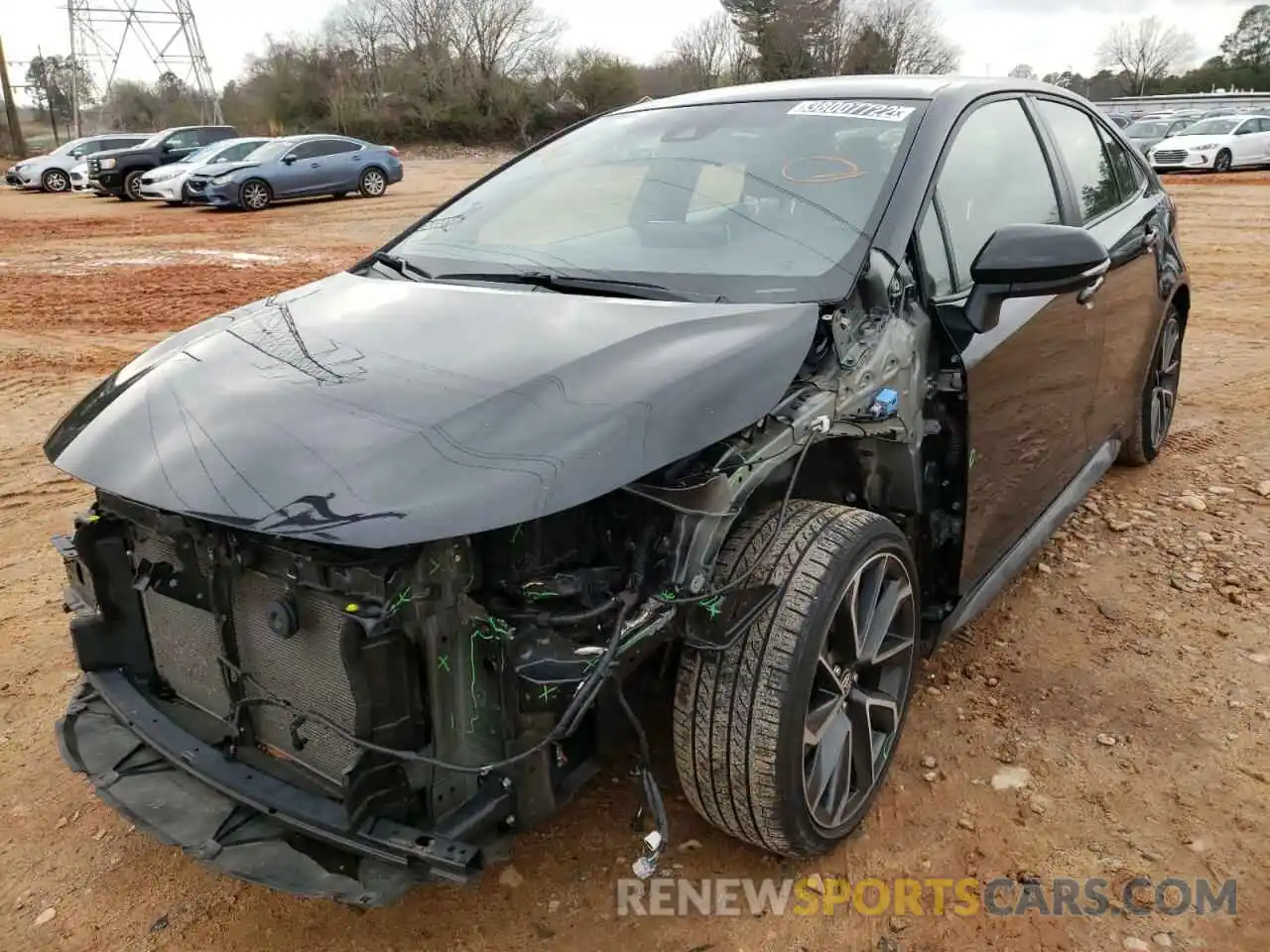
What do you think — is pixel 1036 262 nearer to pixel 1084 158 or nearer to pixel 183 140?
pixel 1084 158

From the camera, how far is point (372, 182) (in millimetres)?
20234

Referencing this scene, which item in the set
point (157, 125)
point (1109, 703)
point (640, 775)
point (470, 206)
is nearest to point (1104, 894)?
point (1109, 703)

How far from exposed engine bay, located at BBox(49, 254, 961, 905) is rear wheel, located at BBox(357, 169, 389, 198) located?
749 inches

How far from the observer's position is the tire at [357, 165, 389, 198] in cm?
1997

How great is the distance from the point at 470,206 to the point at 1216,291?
8182 mm

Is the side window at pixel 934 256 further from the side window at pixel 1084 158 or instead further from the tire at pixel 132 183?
the tire at pixel 132 183

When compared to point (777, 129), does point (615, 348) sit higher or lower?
lower

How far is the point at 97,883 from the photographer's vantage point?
2389 mm

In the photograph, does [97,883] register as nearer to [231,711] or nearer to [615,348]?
[231,711]

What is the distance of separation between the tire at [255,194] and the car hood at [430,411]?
1733 cm

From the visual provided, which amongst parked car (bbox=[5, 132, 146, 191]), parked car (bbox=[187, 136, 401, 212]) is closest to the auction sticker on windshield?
parked car (bbox=[187, 136, 401, 212])

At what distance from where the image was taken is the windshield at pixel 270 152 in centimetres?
1869

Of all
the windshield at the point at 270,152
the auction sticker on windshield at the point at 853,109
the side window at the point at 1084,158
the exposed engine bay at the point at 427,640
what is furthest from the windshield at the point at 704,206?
the windshield at the point at 270,152

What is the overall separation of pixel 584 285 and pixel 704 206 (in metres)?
0.51
